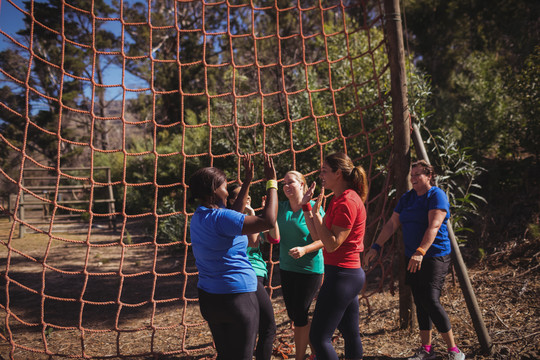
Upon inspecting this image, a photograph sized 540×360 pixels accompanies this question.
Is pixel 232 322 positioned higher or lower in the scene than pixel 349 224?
lower

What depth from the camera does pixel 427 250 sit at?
2281 mm

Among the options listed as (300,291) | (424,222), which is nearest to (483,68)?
(424,222)

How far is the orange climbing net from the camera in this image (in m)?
2.80

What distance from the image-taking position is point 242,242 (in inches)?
68.1

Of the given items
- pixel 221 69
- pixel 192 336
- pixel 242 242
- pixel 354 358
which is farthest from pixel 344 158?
pixel 221 69

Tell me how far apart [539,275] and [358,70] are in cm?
373

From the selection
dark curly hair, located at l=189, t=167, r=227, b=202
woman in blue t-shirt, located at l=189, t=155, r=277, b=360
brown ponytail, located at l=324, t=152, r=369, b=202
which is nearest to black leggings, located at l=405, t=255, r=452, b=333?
brown ponytail, located at l=324, t=152, r=369, b=202

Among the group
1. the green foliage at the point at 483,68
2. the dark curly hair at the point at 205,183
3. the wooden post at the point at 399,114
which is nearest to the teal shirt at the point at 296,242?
the dark curly hair at the point at 205,183

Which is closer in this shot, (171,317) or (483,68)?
(171,317)

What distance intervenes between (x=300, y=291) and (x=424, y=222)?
784mm

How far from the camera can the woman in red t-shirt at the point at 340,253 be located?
5.97 ft

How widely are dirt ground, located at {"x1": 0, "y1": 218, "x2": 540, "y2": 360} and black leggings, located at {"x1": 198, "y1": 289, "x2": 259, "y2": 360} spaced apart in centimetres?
107

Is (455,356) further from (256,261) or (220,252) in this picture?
(220,252)

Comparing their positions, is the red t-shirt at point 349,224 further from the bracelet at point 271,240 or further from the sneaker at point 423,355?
the sneaker at point 423,355
